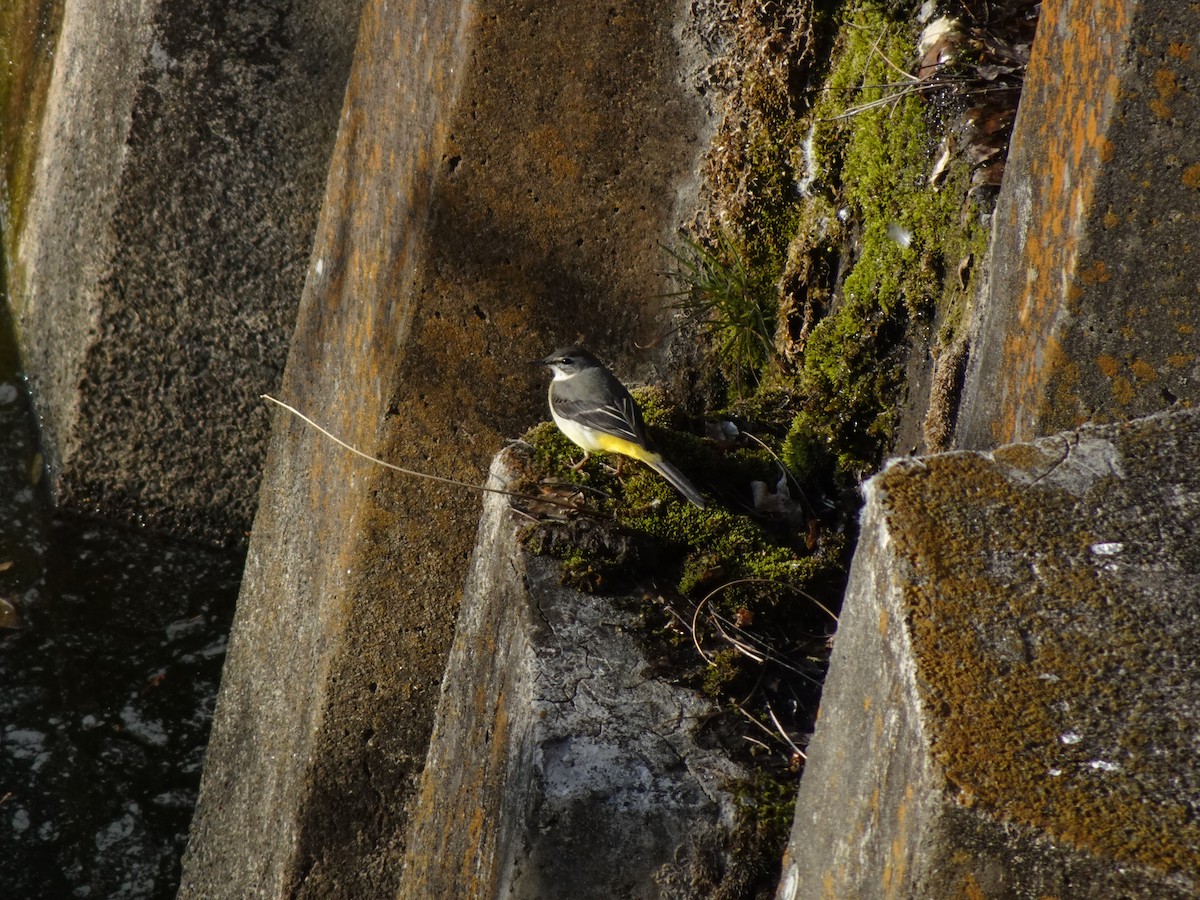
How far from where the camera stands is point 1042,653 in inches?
55.8

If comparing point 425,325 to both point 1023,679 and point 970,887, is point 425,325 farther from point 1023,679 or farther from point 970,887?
point 970,887

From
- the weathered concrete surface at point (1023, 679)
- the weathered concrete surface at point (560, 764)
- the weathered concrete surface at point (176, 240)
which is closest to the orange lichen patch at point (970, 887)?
the weathered concrete surface at point (1023, 679)

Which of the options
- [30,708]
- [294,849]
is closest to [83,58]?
[30,708]

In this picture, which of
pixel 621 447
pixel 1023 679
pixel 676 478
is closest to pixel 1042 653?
pixel 1023 679

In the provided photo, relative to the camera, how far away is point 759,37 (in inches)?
157

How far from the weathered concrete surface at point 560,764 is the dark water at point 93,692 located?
2211mm

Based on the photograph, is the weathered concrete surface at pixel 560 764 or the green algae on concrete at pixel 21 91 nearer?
the weathered concrete surface at pixel 560 764

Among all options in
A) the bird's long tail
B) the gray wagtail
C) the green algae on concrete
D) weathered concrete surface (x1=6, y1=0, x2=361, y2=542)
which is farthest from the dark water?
the bird's long tail

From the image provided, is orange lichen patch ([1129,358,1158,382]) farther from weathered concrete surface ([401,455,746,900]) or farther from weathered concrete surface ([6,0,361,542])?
weathered concrete surface ([6,0,361,542])

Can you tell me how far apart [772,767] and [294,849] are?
187 centimetres

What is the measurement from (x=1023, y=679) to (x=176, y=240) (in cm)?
393

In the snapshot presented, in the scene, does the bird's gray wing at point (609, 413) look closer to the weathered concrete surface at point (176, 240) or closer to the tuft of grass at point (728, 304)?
the tuft of grass at point (728, 304)

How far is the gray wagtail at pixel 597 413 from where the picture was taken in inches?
126

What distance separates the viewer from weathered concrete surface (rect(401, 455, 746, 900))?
233cm
